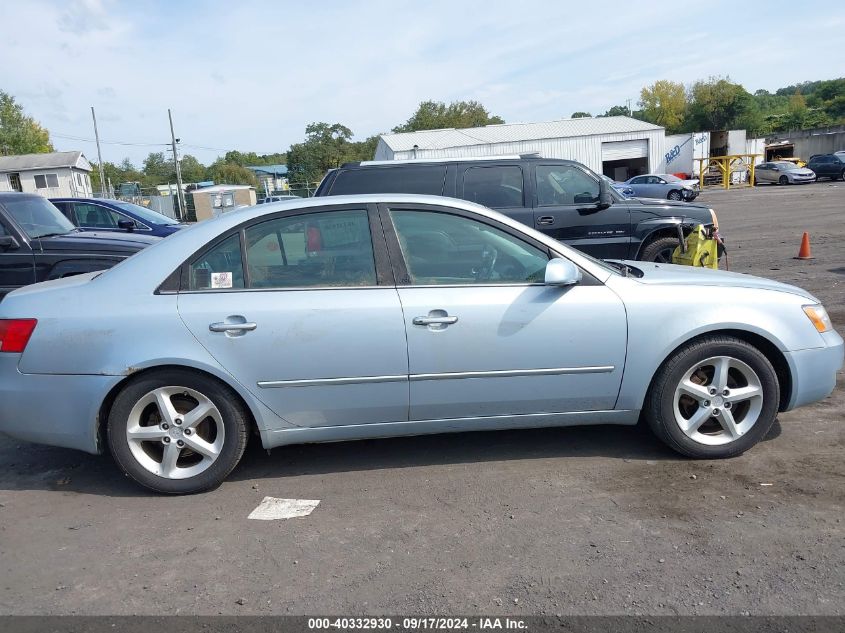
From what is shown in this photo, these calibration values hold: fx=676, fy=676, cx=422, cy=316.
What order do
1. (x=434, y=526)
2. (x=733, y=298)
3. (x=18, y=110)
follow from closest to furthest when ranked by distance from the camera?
(x=434, y=526), (x=733, y=298), (x=18, y=110)

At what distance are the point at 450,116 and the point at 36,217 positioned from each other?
282ft

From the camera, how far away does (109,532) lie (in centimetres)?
351

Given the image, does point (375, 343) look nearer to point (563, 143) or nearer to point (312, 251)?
point (312, 251)

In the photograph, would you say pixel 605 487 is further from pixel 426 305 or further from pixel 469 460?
pixel 426 305

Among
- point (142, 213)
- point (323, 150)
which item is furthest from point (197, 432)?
point (323, 150)

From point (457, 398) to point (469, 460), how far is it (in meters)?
0.53

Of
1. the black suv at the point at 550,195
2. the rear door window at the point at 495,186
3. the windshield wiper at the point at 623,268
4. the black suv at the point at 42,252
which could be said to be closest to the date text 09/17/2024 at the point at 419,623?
the windshield wiper at the point at 623,268

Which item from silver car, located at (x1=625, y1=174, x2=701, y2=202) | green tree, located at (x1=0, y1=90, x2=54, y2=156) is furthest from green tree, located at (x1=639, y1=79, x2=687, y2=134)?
green tree, located at (x1=0, y1=90, x2=54, y2=156)

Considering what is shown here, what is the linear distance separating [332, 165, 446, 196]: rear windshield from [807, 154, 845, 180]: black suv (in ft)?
127

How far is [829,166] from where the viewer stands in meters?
38.8

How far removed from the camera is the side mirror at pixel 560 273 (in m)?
3.77

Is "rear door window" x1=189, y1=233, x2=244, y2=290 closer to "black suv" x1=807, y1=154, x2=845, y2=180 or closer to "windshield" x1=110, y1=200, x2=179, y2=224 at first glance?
"windshield" x1=110, y1=200, x2=179, y2=224

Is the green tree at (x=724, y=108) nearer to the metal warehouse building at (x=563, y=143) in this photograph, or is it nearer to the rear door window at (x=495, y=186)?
the metal warehouse building at (x=563, y=143)

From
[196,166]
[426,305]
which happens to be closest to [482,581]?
[426,305]
